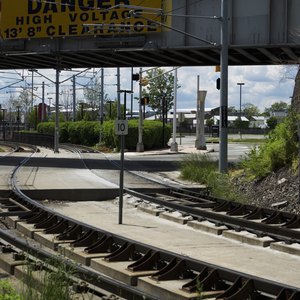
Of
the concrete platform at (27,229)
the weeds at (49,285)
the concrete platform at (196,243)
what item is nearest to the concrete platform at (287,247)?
the concrete platform at (196,243)

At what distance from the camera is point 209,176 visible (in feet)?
65.0

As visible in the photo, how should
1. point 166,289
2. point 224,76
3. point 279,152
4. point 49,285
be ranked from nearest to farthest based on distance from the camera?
1. point 49,285
2. point 166,289
3. point 279,152
4. point 224,76

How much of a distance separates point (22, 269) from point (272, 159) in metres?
11.4

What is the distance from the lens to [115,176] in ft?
79.0

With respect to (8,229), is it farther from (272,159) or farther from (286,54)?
(286,54)

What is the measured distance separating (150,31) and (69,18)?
15.3ft

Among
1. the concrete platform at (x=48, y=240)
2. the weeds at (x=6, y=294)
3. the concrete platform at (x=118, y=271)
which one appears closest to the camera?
the weeds at (x=6, y=294)

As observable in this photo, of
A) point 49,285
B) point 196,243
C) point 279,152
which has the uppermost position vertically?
point 279,152

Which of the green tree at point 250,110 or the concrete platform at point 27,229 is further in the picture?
the green tree at point 250,110

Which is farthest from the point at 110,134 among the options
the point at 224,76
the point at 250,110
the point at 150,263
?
the point at 250,110

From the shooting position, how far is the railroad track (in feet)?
20.4

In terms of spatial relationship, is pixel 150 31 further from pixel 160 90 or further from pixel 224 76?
pixel 160 90

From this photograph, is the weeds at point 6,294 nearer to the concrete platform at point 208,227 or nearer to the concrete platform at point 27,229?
the concrete platform at point 27,229

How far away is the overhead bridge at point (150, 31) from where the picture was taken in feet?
86.9
